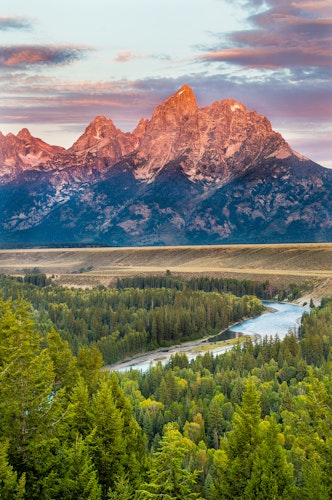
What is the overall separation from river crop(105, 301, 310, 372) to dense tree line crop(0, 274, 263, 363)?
9.86 ft

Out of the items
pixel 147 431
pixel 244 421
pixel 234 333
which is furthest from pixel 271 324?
pixel 244 421

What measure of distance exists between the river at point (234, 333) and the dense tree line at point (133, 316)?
3.01 metres

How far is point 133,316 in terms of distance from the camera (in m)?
152

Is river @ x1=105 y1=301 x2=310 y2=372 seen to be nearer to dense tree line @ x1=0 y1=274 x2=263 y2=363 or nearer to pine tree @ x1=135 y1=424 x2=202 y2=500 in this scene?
dense tree line @ x1=0 y1=274 x2=263 y2=363

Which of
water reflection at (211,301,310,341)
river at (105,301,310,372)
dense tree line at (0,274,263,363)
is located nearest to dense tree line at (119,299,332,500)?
water reflection at (211,301,310,341)

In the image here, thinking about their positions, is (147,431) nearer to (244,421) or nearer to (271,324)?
(244,421)

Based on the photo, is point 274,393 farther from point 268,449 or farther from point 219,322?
point 219,322

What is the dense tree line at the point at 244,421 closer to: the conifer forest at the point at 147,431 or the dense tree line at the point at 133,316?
the conifer forest at the point at 147,431

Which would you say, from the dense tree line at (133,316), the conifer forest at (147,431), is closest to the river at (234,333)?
the dense tree line at (133,316)

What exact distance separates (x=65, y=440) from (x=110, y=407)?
162 inches

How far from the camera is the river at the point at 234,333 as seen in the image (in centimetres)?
11962

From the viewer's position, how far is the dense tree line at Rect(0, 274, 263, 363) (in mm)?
130375

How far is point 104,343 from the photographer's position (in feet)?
406

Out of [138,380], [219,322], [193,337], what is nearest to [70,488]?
[138,380]
